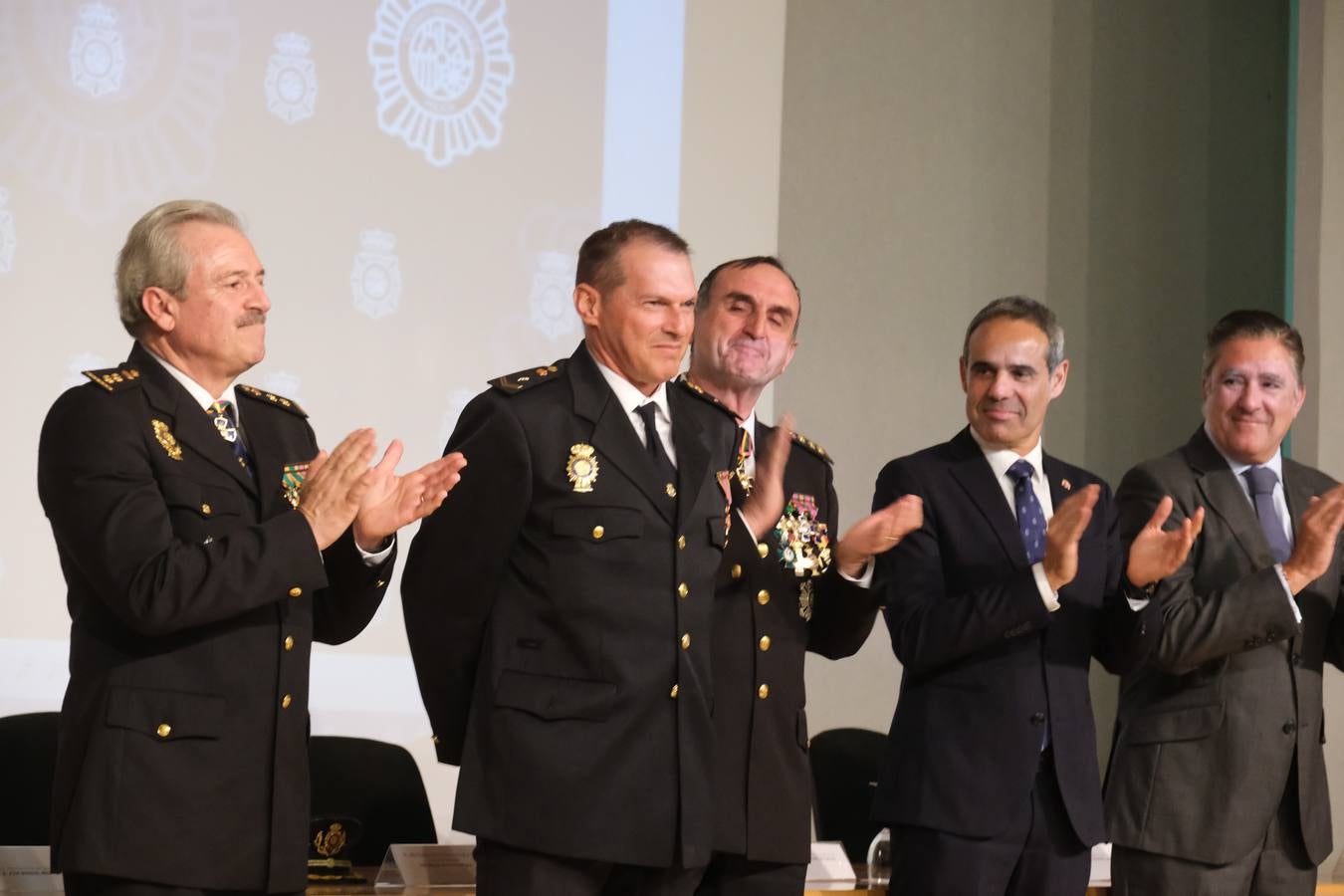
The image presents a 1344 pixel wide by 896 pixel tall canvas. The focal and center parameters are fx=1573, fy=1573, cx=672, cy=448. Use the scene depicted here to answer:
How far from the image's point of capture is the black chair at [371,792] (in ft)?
12.0

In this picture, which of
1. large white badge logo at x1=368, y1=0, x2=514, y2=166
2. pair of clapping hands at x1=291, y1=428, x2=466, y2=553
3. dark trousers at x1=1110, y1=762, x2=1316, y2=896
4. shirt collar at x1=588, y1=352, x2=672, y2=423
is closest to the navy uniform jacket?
shirt collar at x1=588, y1=352, x2=672, y2=423

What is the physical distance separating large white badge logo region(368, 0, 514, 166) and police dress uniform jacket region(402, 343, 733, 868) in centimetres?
201

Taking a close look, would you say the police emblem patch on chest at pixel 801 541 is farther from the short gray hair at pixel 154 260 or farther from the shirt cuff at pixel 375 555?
the short gray hair at pixel 154 260

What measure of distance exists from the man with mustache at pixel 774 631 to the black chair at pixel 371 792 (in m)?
1.20

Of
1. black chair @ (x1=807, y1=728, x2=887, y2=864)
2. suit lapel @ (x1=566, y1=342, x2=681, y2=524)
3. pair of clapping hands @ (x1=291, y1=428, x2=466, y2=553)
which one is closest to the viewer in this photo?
pair of clapping hands @ (x1=291, y1=428, x2=466, y2=553)

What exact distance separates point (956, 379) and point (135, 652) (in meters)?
4.07

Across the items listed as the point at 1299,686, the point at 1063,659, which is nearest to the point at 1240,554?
the point at 1299,686

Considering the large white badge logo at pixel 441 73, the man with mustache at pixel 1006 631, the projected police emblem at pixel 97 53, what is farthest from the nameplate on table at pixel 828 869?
the projected police emblem at pixel 97 53

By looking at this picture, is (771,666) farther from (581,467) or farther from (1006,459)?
(1006,459)

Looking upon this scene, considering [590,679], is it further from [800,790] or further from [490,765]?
[800,790]

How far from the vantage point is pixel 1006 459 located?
321cm

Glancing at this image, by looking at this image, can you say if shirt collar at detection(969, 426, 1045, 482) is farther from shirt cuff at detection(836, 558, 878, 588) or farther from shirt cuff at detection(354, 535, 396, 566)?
shirt cuff at detection(354, 535, 396, 566)

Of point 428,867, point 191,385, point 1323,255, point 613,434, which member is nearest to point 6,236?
point 191,385

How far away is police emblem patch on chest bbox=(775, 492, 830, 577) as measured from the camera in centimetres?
289
